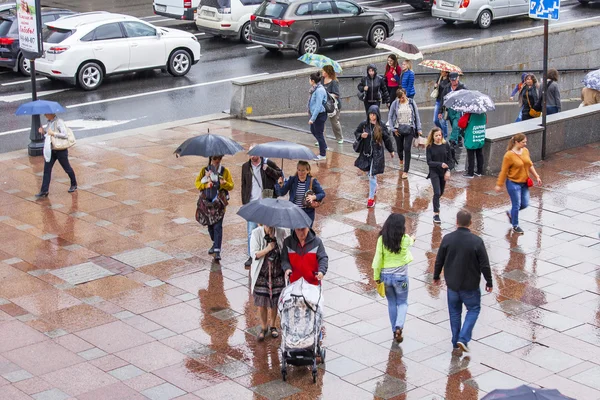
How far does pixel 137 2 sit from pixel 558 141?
22491mm

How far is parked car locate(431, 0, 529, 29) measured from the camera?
3177cm

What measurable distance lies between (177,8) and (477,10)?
936 centimetres

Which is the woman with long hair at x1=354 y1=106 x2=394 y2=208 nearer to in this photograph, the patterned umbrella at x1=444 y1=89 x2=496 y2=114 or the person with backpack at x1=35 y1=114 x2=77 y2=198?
the patterned umbrella at x1=444 y1=89 x2=496 y2=114

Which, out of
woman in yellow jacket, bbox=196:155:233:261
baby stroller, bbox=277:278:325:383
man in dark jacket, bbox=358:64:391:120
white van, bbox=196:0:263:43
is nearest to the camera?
baby stroller, bbox=277:278:325:383

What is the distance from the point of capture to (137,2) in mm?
37156

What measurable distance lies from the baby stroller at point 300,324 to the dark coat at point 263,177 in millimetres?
3011

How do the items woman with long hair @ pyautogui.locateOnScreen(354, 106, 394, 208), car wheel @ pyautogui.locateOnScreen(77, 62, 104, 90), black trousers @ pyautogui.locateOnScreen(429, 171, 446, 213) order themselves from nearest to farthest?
black trousers @ pyautogui.locateOnScreen(429, 171, 446, 213), woman with long hair @ pyautogui.locateOnScreen(354, 106, 394, 208), car wheel @ pyautogui.locateOnScreen(77, 62, 104, 90)

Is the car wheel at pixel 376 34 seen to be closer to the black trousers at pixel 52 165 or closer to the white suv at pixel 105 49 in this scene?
the white suv at pixel 105 49

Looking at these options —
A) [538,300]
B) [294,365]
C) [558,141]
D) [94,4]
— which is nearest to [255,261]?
[294,365]

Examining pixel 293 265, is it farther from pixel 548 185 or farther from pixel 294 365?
pixel 548 185

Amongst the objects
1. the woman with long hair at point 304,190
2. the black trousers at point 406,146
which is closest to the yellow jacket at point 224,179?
the woman with long hair at point 304,190

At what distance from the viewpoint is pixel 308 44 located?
90.9 ft

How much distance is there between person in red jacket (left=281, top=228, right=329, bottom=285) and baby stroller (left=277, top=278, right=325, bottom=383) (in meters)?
0.32

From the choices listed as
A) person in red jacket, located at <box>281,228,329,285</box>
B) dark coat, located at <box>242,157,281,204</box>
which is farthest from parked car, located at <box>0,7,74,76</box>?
person in red jacket, located at <box>281,228,329,285</box>
